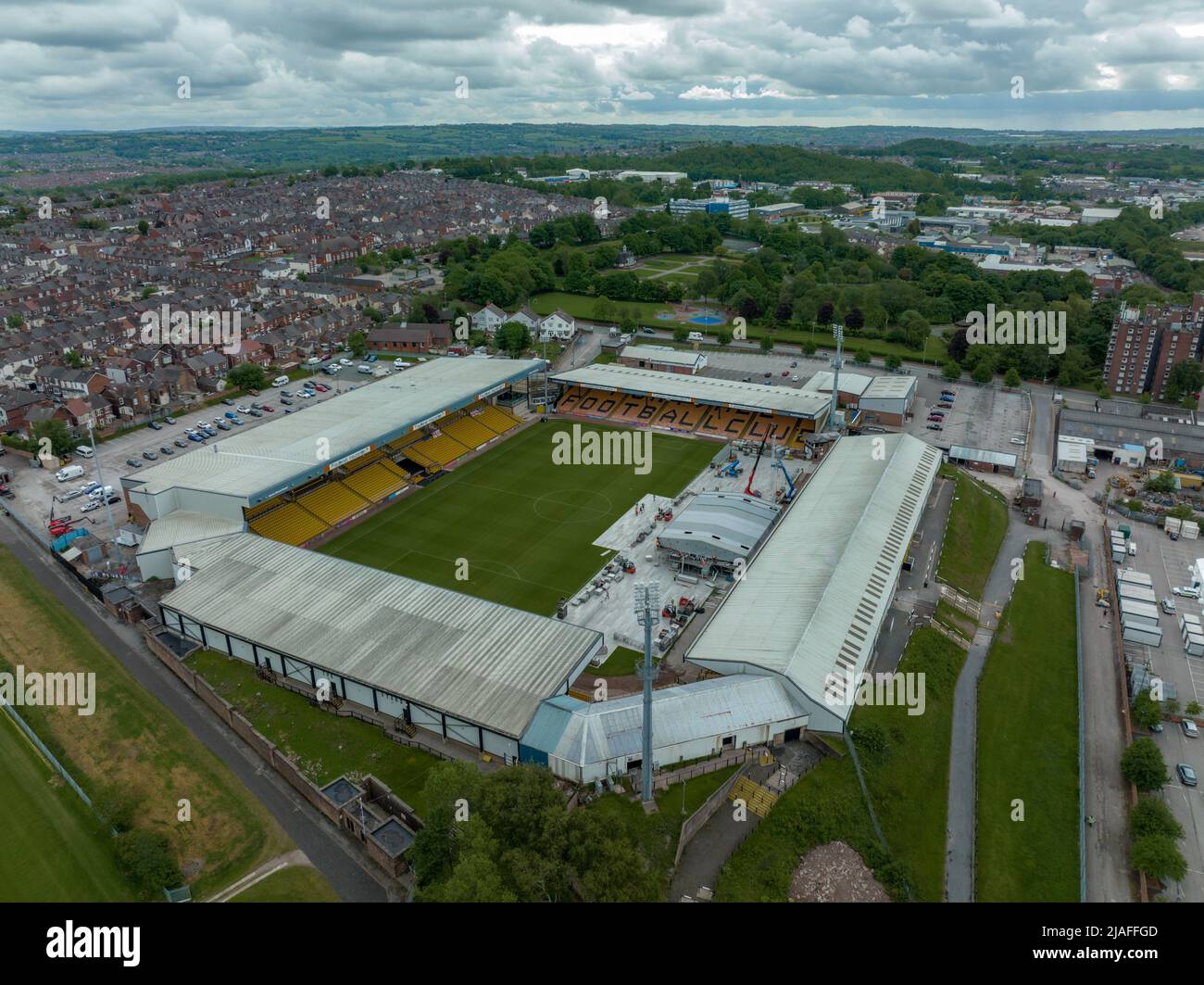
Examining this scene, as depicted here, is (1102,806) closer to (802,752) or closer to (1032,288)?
(802,752)

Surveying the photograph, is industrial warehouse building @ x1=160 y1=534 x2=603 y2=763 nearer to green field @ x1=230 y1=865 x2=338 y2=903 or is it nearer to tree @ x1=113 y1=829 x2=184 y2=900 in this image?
green field @ x1=230 y1=865 x2=338 y2=903

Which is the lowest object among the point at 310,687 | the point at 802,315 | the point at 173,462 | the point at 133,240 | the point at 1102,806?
the point at 1102,806

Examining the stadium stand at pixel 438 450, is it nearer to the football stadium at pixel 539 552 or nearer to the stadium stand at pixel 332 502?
the football stadium at pixel 539 552

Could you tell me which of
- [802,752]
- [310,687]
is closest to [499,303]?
[310,687]

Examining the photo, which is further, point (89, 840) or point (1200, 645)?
point (1200, 645)

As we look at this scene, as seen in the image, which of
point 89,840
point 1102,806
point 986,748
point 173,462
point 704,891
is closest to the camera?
point 704,891

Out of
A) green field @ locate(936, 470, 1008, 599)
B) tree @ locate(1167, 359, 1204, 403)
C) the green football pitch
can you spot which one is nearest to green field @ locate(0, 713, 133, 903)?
the green football pitch

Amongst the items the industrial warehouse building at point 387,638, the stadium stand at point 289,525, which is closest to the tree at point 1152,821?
the industrial warehouse building at point 387,638
